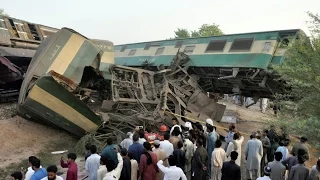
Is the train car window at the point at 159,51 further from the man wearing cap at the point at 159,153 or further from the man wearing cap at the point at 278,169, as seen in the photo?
the man wearing cap at the point at 278,169

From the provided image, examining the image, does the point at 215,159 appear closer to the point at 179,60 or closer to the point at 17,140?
the point at 17,140

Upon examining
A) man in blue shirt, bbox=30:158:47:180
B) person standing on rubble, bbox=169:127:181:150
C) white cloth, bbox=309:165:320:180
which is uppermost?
white cloth, bbox=309:165:320:180

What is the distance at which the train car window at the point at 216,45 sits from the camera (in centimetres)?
1428

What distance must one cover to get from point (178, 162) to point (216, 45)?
968cm

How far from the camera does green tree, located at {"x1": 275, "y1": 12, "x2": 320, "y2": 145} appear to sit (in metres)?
5.39

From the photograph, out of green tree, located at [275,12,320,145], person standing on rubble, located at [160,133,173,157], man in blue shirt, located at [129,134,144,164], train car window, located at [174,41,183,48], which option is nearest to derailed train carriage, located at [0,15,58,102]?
train car window, located at [174,41,183,48]

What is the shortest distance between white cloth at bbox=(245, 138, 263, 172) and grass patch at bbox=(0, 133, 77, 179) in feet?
16.6

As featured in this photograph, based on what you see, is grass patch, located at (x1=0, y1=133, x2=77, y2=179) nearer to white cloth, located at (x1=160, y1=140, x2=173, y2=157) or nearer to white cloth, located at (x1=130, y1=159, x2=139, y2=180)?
white cloth, located at (x1=130, y1=159, x2=139, y2=180)

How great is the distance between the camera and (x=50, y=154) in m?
8.95

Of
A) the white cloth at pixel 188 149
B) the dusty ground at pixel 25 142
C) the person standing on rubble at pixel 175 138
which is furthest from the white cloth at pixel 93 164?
the dusty ground at pixel 25 142

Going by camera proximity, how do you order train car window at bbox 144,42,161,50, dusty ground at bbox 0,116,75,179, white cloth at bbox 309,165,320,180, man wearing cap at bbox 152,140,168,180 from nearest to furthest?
white cloth at bbox 309,165,320,180
man wearing cap at bbox 152,140,168,180
dusty ground at bbox 0,116,75,179
train car window at bbox 144,42,161,50

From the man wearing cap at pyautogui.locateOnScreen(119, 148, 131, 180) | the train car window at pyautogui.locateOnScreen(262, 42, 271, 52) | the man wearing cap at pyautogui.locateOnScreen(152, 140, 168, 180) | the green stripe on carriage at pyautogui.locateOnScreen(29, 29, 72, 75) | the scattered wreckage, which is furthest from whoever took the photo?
the train car window at pyautogui.locateOnScreen(262, 42, 271, 52)

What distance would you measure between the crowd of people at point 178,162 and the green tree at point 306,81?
434 mm

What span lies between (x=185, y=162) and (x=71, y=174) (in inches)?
97.8
